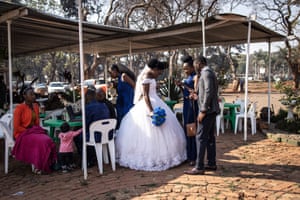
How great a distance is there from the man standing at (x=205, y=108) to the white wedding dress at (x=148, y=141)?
52 centimetres

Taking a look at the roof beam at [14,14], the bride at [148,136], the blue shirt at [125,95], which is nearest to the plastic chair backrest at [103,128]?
the bride at [148,136]

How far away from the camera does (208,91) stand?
4102 millimetres

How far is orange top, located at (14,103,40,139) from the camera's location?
489cm

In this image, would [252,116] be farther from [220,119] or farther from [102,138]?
[102,138]

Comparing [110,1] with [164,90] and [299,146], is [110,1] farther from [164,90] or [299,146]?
[299,146]

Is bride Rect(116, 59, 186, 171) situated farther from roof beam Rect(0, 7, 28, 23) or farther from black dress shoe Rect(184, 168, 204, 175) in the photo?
roof beam Rect(0, 7, 28, 23)

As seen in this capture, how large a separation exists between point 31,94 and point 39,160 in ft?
3.50

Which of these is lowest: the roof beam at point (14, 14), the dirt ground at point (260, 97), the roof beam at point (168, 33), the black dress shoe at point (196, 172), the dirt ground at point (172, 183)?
the dirt ground at point (172, 183)

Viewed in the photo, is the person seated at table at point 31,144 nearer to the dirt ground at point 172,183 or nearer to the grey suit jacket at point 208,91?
the dirt ground at point 172,183

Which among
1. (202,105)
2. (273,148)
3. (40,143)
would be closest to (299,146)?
(273,148)

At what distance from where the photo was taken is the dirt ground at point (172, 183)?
12.5 ft

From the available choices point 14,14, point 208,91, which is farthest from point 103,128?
point 14,14

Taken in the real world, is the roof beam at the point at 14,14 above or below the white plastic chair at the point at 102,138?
above

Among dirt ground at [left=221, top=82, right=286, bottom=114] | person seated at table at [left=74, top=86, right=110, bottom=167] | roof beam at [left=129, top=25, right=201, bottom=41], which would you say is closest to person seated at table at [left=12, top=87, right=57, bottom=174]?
person seated at table at [left=74, top=86, right=110, bottom=167]
